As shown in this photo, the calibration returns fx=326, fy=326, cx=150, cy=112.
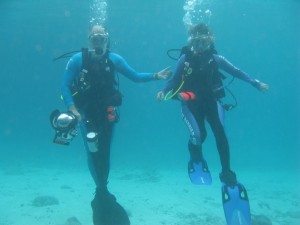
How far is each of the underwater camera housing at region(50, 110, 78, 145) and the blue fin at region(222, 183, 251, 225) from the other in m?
3.34

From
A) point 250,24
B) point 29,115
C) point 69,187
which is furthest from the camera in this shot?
point 29,115

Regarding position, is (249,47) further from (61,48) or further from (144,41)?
(61,48)

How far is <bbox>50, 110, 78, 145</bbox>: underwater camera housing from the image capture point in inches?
242

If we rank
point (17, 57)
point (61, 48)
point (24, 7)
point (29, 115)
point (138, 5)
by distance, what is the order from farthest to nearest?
point (29, 115)
point (17, 57)
point (61, 48)
point (138, 5)
point (24, 7)

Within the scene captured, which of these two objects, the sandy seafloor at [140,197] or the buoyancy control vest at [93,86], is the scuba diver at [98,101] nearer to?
the buoyancy control vest at [93,86]

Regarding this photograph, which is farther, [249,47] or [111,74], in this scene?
[249,47]

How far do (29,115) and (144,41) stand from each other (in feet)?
174

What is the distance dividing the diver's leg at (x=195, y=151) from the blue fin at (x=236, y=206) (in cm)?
75

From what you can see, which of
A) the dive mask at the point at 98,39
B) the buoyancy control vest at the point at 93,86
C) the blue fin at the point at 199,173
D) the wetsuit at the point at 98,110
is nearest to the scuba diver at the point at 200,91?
the blue fin at the point at 199,173

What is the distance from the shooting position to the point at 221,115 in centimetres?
748

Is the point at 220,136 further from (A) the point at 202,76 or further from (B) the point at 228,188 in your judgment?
(A) the point at 202,76

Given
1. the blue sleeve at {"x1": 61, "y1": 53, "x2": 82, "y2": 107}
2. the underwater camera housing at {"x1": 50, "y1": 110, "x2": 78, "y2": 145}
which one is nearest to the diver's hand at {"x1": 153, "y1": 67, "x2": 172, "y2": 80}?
the blue sleeve at {"x1": 61, "y1": 53, "x2": 82, "y2": 107}

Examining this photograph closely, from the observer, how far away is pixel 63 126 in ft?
20.2

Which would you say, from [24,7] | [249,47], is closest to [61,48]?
[24,7]
